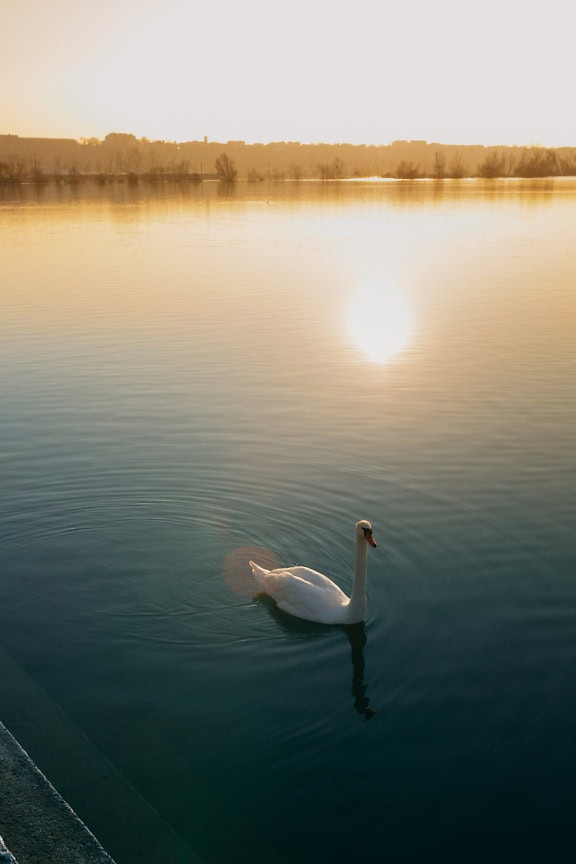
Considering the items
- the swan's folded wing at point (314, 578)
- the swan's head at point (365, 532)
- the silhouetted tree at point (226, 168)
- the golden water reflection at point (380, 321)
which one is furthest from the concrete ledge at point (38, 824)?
the silhouetted tree at point (226, 168)

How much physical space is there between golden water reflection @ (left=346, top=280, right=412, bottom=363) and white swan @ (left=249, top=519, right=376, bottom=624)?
13.1 metres

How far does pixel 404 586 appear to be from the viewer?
→ 10766 mm

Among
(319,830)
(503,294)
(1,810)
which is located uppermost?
(503,294)

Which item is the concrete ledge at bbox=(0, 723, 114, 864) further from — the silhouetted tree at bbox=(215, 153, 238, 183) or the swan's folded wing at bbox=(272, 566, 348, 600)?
the silhouetted tree at bbox=(215, 153, 238, 183)

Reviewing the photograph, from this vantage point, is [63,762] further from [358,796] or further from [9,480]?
[9,480]

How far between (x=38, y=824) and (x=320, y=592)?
179 inches

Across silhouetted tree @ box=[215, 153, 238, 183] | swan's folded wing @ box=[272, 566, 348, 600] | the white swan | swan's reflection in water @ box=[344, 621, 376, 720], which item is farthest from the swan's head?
silhouetted tree @ box=[215, 153, 238, 183]

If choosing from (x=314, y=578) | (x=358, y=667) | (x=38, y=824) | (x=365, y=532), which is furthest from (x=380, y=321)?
(x=38, y=824)

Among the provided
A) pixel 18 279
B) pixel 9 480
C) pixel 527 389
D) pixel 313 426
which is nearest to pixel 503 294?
pixel 527 389

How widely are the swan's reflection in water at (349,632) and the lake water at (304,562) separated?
0.10 ft

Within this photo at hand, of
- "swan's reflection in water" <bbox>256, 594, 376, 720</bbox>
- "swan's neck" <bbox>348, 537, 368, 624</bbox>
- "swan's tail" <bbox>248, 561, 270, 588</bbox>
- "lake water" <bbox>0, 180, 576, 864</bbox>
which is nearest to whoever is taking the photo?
"lake water" <bbox>0, 180, 576, 864</bbox>

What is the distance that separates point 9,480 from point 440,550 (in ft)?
23.8

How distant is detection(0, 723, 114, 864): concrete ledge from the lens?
5.84 metres

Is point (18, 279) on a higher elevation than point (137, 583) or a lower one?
higher
